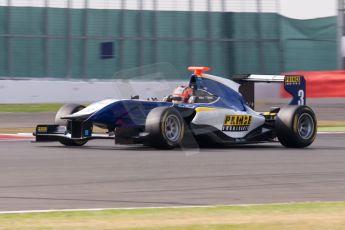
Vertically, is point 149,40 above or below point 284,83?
above

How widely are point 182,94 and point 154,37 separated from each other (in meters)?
17.9

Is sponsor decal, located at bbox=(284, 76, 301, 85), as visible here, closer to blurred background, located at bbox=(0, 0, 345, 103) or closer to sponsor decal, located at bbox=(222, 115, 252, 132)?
sponsor decal, located at bbox=(222, 115, 252, 132)

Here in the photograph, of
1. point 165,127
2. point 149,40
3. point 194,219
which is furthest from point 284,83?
point 149,40

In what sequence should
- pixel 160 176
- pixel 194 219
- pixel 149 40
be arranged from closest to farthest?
pixel 194 219, pixel 160 176, pixel 149 40

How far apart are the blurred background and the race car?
523 inches

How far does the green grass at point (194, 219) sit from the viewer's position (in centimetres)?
812

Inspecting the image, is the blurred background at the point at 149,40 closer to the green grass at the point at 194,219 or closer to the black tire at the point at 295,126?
the black tire at the point at 295,126

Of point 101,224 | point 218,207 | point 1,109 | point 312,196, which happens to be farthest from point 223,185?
point 1,109

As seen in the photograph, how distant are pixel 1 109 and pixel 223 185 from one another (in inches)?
704

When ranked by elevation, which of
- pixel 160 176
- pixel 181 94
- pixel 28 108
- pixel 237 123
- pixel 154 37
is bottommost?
pixel 160 176

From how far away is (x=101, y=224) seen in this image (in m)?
8.18

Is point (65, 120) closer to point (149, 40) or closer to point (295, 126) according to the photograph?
point (295, 126)

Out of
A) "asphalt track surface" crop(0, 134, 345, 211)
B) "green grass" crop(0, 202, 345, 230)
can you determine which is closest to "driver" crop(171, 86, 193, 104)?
"asphalt track surface" crop(0, 134, 345, 211)

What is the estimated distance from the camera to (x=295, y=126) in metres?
17.0
